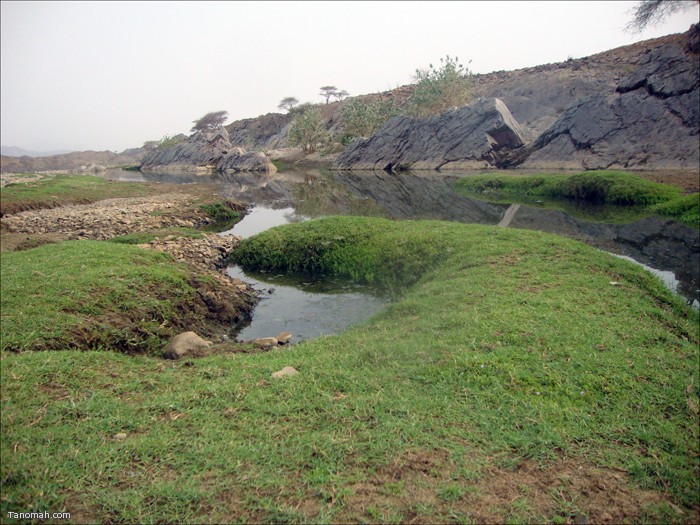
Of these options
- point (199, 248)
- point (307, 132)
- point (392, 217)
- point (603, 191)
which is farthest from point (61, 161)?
point (603, 191)

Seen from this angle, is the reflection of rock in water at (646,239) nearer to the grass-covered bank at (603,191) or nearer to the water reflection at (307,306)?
the grass-covered bank at (603,191)

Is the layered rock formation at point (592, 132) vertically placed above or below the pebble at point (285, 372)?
above

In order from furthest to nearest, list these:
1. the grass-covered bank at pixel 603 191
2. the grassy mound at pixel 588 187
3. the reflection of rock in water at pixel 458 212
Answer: the grassy mound at pixel 588 187 → the grass-covered bank at pixel 603 191 → the reflection of rock in water at pixel 458 212

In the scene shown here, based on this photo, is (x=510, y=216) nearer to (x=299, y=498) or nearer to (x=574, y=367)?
(x=574, y=367)

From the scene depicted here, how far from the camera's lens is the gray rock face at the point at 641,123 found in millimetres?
29844

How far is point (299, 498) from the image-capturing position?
3262 millimetres

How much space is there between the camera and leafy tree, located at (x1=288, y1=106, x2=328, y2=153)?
2721 inches

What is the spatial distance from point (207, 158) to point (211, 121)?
128ft

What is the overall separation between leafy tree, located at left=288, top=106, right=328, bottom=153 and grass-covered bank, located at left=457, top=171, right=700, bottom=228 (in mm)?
43468

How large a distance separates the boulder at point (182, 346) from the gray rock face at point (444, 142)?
41937 mm

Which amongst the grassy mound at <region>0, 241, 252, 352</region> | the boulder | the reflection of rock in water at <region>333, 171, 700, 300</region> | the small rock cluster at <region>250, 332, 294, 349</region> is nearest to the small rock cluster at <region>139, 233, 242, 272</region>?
the grassy mound at <region>0, 241, 252, 352</region>

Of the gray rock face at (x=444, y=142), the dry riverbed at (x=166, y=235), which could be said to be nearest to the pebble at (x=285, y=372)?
the dry riverbed at (x=166, y=235)

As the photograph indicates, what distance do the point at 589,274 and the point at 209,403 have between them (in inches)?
275

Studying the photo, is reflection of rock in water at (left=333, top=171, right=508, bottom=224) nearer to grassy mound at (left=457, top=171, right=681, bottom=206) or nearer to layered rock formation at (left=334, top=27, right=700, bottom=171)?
grassy mound at (left=457, top=171, right=681, bottom=206)
